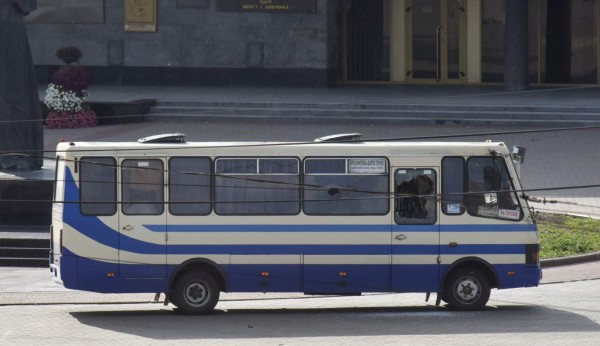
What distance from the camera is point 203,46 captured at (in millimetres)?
38219

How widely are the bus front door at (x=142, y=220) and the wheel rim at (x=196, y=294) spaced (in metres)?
0.44

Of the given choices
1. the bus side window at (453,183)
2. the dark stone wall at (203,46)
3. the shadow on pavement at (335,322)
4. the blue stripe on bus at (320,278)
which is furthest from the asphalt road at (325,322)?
the dark stone wall at (203,46)

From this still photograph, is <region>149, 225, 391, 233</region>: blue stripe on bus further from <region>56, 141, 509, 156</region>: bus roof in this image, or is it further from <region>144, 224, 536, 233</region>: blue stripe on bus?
<region>56, 141, 509, 156</region>: bus roof

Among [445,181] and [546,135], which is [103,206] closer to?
[445,181]

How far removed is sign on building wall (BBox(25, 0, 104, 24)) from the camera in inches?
1516

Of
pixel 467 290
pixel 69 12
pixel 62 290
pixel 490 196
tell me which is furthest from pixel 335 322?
pixel 69 12

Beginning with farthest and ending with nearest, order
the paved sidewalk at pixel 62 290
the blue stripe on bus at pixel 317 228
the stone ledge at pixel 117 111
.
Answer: the stone ledge at pixel 117 111 < the paved sidewalk at pixel 62 290 < the blue stripe on bus at pixel 317 228

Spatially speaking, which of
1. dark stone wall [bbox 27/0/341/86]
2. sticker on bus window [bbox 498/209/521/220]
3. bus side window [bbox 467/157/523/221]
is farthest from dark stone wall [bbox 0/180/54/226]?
dark stone wall [bbox 27/0/341/86]

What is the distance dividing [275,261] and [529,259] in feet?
11.8

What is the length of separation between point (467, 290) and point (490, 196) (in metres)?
1.37

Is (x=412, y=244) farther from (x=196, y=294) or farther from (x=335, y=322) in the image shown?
(x=196, y=294)

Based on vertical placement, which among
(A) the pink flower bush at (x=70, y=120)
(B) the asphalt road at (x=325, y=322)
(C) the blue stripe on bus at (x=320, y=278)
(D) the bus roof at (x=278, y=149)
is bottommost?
(B) the asphalt road at (x=325, y=322)

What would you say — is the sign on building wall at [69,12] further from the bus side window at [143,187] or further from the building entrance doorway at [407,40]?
the bus side window at [143,187]

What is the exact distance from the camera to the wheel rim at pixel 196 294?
18.9 metres
